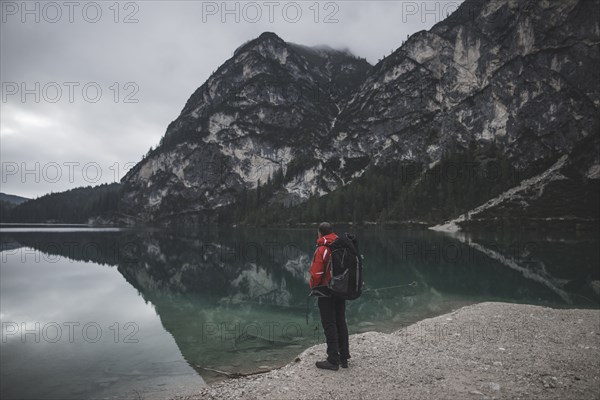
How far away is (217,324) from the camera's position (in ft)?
63.1

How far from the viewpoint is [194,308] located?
23672mm

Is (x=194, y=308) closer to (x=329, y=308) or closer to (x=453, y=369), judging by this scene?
(x=329, y=308)

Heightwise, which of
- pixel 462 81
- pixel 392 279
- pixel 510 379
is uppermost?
pixel 462 81

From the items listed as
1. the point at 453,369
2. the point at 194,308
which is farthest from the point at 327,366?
the point at 194,308

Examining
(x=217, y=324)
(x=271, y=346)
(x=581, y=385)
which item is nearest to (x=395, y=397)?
(x=581, y=385)

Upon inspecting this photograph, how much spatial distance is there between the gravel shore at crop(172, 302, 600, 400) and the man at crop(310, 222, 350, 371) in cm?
33

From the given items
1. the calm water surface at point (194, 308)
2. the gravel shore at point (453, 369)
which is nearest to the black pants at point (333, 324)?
the gravel shore at point (453, 369)

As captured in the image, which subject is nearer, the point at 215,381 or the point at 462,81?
the point at 215,381

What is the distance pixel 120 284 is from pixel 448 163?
162414mm

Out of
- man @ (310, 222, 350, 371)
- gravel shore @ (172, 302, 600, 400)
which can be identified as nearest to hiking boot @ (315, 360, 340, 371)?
man @ (310, 222, 350, 371)

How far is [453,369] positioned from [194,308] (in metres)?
19.3

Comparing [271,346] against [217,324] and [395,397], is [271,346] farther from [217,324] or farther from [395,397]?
[395,397]

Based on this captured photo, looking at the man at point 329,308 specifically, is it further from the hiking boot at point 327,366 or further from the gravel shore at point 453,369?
the gravel shore at point 453,369

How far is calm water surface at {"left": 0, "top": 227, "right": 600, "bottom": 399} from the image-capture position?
40.5 feet
